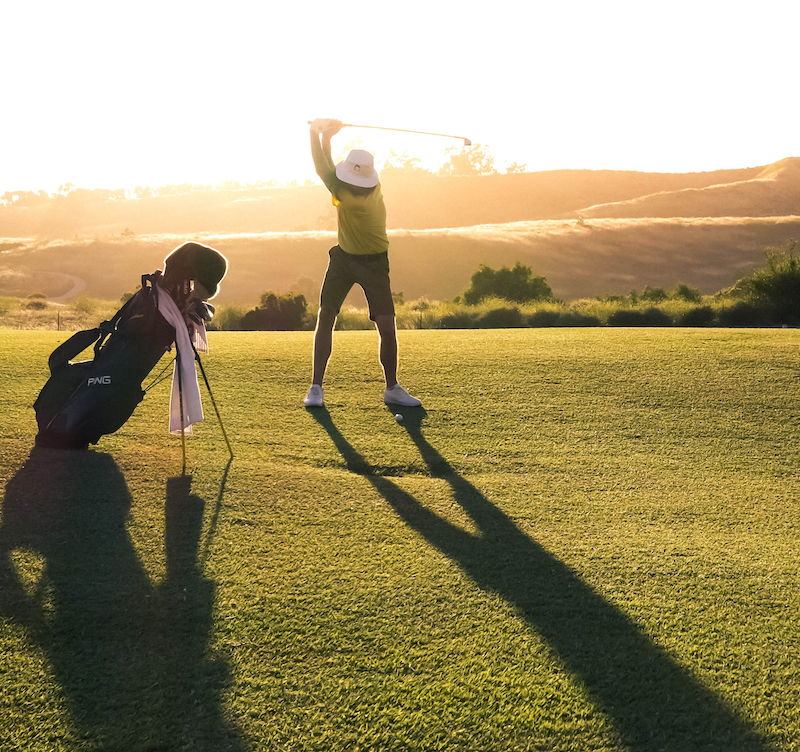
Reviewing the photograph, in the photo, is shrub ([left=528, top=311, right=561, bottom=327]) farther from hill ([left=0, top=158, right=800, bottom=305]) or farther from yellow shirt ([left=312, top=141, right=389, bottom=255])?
hill ([left=0, top=158, right=800, bottom=305])

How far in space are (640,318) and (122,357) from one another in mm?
13953

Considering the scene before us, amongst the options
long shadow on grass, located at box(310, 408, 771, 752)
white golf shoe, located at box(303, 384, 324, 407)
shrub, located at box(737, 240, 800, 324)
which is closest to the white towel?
long shadow on grass, located at box(310, 408, 771, 752)

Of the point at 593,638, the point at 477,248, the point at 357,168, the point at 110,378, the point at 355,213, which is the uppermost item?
the point at 477,248

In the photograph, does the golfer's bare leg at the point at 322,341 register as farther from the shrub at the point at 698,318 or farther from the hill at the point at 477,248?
the hill at the point at 477,248

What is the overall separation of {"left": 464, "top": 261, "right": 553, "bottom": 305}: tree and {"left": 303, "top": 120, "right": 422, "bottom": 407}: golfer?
21.7 m

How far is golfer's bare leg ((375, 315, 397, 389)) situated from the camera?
18.3ft

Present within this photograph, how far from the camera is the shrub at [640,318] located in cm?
1581

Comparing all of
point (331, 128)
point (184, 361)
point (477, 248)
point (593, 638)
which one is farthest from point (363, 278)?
point (477, 248)

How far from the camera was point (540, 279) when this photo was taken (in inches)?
1126

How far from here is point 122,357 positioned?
152 inches

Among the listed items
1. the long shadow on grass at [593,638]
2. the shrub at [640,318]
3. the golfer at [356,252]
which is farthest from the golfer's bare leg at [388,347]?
the shrub at [640,318]

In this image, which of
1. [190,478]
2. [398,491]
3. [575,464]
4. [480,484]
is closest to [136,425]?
[190,478]

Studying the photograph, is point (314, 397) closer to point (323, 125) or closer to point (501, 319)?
point (323, 125)

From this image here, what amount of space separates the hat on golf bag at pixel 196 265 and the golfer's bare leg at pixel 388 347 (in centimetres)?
172
